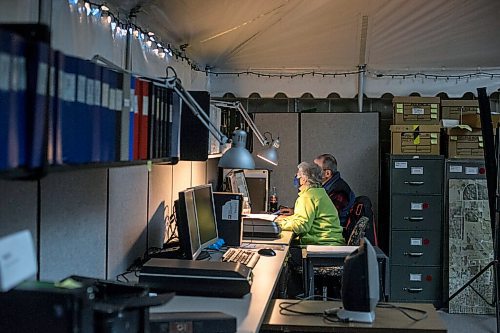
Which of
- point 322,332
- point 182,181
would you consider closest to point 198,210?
point 182,181

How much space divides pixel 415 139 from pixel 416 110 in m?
0.27

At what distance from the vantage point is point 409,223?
546 cm

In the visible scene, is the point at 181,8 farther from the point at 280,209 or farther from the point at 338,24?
the point at 280,209

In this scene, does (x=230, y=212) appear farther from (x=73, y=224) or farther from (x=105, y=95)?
(x=105, y=95)

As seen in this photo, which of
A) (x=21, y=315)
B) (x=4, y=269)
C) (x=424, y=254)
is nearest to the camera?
(x=4, y=269)

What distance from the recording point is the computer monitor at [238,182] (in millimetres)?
5219

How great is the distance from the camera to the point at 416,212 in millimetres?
5449

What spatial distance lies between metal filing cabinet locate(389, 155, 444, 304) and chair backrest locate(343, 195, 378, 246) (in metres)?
0.47

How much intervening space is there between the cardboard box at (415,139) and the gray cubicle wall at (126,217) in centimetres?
277

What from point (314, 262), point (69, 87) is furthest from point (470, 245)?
point (69, 87)

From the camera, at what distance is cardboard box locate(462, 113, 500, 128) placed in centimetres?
526

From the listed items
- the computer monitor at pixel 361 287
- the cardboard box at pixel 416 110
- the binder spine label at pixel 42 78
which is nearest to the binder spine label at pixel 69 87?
the binder spine label at pixel 42 78

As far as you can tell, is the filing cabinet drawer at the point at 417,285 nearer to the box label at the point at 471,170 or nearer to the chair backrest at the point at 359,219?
the chair backrest at the point at 359,219

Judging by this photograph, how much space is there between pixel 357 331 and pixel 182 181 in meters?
2.02
